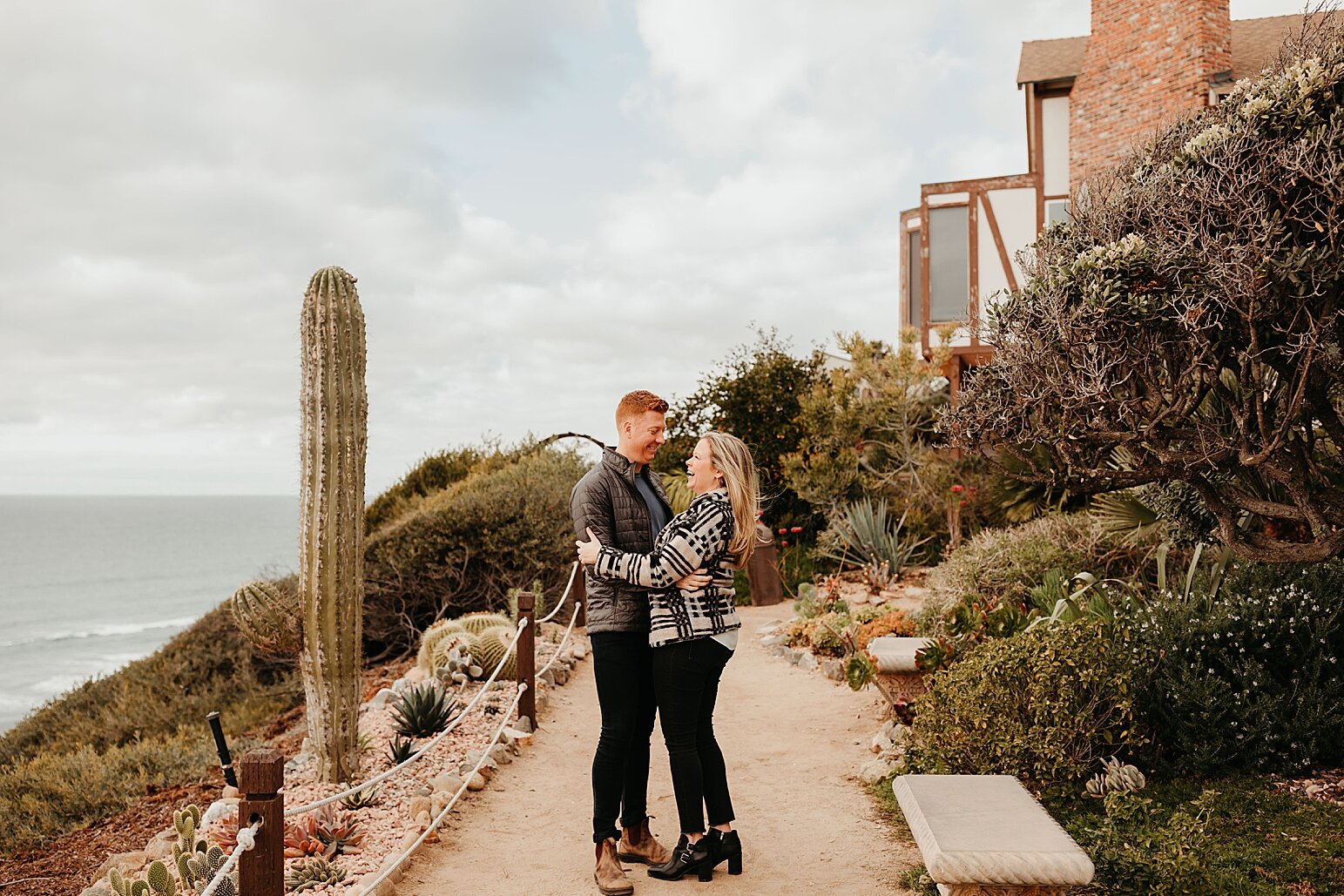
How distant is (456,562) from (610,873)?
897 centimetres

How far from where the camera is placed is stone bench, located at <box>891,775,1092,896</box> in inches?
130

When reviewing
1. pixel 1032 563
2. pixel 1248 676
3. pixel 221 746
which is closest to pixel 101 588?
pixel 221 746

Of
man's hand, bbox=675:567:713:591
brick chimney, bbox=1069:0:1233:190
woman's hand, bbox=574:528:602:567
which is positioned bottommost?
man's hand, bbox=675:567:713:591

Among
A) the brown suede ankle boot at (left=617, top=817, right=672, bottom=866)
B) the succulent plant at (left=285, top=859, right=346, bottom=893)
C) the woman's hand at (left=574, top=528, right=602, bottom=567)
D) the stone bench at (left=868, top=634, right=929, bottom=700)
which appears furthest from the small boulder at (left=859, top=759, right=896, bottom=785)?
the succulent plant at (left=285, top=859, right=346, bottom=893)

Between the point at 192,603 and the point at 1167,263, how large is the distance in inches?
2038

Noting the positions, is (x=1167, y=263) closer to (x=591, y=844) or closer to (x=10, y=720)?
(x=591, y=844)

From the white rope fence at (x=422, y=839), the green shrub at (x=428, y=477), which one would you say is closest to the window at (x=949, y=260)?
the green shrub at (x=428, y=477)

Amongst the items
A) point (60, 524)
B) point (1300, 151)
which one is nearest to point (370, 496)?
point (1300, 151)

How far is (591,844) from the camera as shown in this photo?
196 inches

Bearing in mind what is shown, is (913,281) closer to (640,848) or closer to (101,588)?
(640,848)

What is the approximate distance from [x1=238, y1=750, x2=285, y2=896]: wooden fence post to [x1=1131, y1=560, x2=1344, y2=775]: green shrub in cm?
442

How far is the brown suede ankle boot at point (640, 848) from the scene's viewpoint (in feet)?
14.7

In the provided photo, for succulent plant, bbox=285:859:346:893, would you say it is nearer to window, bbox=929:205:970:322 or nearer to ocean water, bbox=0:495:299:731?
ocean water, bbox=0:495:299:731

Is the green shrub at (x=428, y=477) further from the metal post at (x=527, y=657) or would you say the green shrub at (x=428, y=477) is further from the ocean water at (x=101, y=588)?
the metal post at (x=527, y=657)
